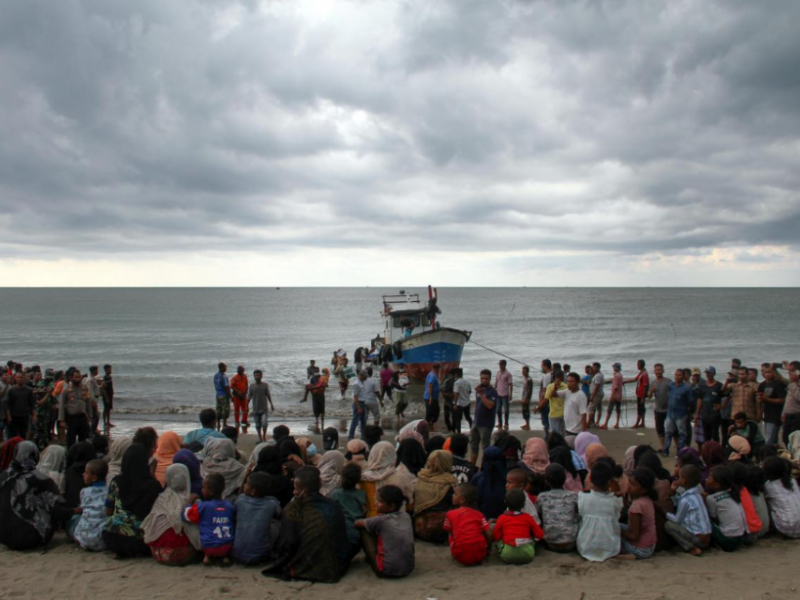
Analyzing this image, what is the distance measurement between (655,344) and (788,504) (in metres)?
45.2

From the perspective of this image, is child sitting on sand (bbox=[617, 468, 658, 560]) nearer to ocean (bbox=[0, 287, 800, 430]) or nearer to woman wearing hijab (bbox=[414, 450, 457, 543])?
woman wearing hijab (bbox=[414, 450, 457, 543])

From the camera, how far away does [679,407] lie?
10539 millimetres

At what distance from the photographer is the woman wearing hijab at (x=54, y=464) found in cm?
664

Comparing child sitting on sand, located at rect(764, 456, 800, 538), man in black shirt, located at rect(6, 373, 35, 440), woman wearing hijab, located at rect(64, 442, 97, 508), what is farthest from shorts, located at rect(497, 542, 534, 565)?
man in black shirt, located at rect(6, 373, 35, 440)

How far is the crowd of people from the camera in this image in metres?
5.59

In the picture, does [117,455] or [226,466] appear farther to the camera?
[226,466]

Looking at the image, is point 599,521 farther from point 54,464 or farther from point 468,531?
point 54,464

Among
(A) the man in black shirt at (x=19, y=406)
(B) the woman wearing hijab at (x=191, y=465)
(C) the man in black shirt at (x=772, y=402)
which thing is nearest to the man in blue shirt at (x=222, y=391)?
(A) the man in black shirt at (x=19, y=406)

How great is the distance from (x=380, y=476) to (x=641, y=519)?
253cm

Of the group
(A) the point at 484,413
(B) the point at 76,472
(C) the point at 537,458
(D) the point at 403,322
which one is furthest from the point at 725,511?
(D) the point at 403,322

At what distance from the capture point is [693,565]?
5.71 m

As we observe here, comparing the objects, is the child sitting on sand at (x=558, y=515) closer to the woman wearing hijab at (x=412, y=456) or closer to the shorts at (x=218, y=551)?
the woman wearing hijab at (x=412, y=456)

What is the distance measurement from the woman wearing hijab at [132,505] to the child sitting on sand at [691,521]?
501 centimetres

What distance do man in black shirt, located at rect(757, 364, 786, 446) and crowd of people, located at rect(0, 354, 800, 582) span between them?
9.90 feet
